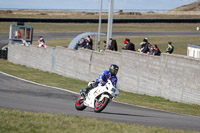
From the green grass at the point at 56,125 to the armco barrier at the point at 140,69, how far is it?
30.3 ft

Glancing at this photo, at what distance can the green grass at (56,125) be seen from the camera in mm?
8773

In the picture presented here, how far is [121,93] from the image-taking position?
22031mm

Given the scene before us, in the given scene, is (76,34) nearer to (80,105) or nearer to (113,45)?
(113,45)

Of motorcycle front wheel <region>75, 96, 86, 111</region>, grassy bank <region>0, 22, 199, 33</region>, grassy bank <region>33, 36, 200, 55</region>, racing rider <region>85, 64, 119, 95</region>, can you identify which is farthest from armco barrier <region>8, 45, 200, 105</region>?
grassy bank <region>0, 22, 199, 33</region>

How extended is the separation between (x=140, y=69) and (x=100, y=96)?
388 inches

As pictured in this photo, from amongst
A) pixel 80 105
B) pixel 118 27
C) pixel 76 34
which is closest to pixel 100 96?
pixel 80 105

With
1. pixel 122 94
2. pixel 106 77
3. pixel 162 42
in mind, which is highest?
pixel 162 42

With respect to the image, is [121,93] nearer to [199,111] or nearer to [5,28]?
[199,111]

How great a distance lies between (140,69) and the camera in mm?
22094

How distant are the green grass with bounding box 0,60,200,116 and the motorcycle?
483cm

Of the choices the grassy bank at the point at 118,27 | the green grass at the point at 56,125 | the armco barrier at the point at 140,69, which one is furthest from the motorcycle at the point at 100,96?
the grassy bank at the point at 118,27

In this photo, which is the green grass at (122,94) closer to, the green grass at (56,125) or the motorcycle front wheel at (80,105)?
the motorcycle front wheel at (80,105)

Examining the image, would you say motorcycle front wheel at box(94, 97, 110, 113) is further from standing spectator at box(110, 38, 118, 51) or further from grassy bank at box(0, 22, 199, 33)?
grassy bank at box(0, 22, 199, 33)

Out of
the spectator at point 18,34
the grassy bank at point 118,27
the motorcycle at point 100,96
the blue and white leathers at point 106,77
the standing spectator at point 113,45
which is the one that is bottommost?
the motorcycle at point 100,96
